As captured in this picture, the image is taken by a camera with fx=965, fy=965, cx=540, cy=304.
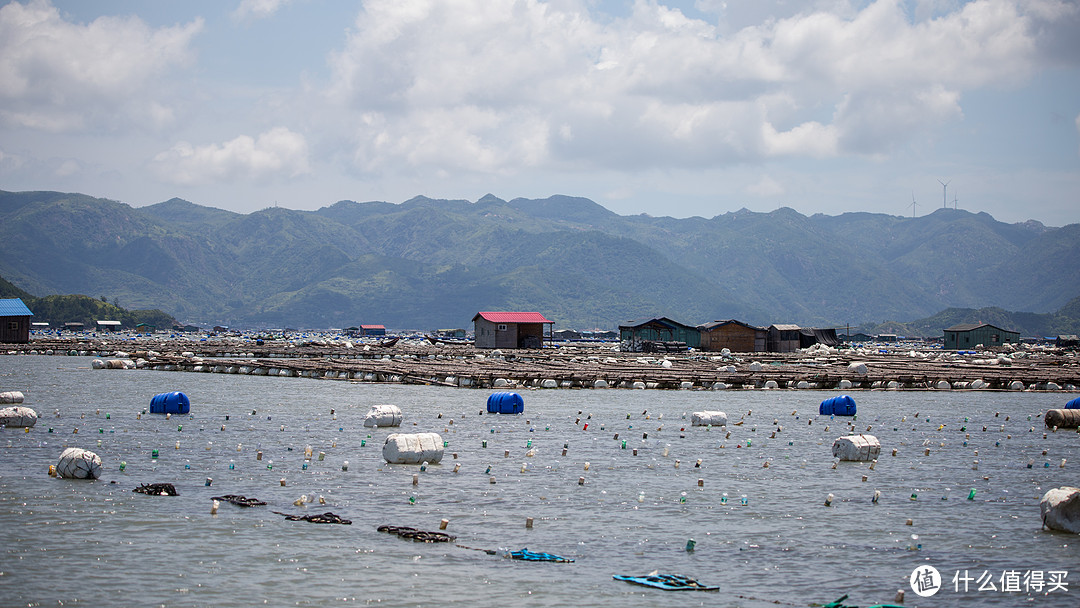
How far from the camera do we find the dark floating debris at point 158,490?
25828 mm

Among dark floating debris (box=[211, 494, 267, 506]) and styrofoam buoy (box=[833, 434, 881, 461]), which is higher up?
Answer: styrofoam buoy (box=[833, 434, 881, 461])

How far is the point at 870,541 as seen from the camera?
22.0m

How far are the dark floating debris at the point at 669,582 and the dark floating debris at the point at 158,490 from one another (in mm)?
13367

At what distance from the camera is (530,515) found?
24.3 metres

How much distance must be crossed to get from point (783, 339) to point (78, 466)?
4405 inches

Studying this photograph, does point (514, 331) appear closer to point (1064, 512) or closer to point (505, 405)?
point (505, 405)

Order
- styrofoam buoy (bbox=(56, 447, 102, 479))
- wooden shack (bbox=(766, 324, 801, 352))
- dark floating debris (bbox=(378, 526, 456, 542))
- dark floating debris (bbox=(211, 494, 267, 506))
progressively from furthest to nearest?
wooden shack (bbox=(766, 324, 801, 352))
styrofoam buoy (bbox=(56, 447, 102, 479))
dark floating debris (bbox=(211, 494, 267, 506))
dark floating debris (bbox=(378, 526, 456, 542))

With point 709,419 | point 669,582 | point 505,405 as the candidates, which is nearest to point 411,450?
point 669,582

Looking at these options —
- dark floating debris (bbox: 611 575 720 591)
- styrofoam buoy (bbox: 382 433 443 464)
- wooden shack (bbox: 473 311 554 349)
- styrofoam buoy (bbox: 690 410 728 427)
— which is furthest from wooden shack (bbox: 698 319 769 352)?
dark floating debris (bbox: 611 575 720 591)

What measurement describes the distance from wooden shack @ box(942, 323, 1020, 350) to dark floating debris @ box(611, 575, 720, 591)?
139m

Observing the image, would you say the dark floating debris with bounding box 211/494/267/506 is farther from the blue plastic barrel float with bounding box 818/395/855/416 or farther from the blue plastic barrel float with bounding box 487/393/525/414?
the blue plastic barrel float with bounding box 818/395/855/416

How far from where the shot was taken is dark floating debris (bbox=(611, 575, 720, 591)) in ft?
59.8

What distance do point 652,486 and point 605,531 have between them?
6.30 m

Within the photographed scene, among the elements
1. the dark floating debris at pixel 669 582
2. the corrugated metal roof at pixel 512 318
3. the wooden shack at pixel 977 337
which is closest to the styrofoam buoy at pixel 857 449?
the dark floating debris at pixel 669 582
